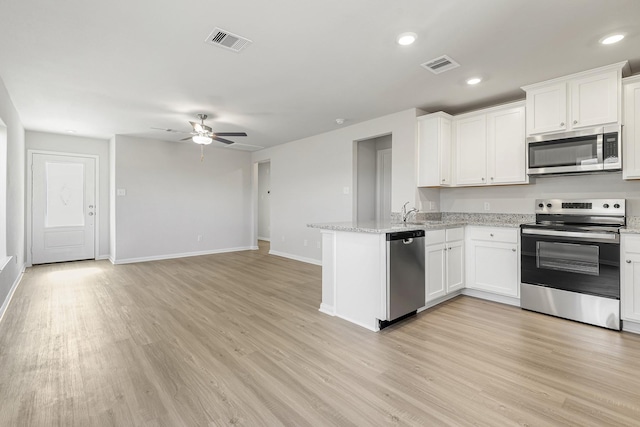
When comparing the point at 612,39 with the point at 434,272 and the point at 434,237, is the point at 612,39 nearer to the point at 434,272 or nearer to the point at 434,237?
the point at 434,237

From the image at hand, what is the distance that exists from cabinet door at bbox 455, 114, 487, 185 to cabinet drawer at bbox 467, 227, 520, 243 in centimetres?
65

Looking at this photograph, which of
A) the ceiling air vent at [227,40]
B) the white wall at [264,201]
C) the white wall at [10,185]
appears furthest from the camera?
the white wall at [264,201]

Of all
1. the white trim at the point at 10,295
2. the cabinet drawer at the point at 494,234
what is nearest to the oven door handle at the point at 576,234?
the cabinet drawer at the point at 494,234

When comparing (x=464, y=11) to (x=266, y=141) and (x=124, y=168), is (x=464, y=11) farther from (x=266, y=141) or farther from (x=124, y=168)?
(x=124, y=168)

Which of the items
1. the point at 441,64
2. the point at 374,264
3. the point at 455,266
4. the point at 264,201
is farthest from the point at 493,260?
the point at 264,201

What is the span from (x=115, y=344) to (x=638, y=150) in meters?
4.87

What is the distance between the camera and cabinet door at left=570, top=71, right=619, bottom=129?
9.64 feet

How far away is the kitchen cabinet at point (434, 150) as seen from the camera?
13.5 ft

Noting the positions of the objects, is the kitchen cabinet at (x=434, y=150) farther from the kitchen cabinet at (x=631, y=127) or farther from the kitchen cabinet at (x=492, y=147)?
the kitchen cabinet at (x=631, y=127)

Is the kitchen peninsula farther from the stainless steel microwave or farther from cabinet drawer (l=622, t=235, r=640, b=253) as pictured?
cabinet drawer (l=622, t=235, r=640, b=253)

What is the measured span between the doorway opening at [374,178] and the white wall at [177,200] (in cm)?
334

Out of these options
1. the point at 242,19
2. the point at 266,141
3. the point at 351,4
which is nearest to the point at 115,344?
the point at 242,19

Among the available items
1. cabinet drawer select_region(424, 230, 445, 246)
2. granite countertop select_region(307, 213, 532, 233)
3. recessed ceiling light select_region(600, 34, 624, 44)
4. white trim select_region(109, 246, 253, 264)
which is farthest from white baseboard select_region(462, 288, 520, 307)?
white trim select_region(109, 246, 253, 264)

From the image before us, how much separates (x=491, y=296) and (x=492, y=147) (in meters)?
1.79
